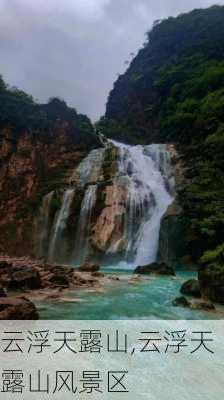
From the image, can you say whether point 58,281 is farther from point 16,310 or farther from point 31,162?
point 31,162

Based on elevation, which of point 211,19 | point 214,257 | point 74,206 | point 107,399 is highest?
point 211,19

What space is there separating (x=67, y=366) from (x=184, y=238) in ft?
53.8

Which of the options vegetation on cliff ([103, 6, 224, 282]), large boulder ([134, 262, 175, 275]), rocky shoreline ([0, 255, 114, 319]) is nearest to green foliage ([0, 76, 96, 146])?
vegetation on cliff ([103, 6, 224, 282])

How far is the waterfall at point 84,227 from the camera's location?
23380 millimetres

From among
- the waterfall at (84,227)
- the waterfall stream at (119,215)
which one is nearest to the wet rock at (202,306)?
the waterfall stream at (119,215)

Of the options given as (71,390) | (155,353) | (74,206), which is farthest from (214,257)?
(74,206)

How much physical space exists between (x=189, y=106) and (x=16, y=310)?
31416 mm

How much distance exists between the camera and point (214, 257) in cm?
1052

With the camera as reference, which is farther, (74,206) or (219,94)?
(219,94)

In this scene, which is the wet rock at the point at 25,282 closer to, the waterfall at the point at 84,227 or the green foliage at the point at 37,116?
the waterfall at the point at 84,227

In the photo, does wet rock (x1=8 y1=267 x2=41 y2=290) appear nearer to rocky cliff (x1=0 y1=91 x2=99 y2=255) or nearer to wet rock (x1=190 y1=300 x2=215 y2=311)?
wet rock (x1=190 y1=300 x2=215 y2=311)

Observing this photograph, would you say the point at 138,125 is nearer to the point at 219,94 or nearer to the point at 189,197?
the point at 219,94

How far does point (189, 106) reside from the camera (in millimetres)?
34625

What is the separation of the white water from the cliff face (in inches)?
181
